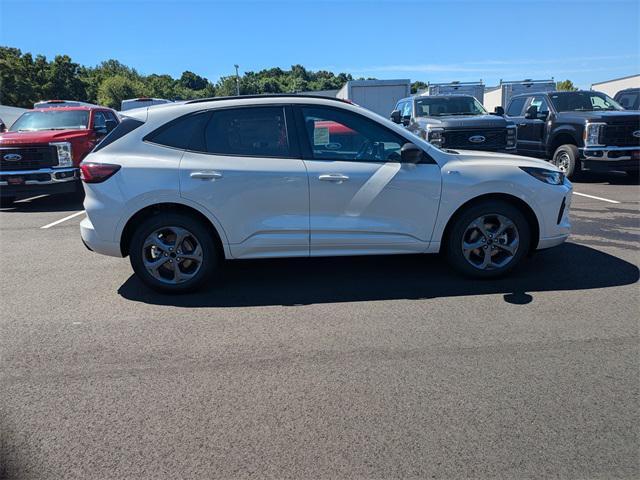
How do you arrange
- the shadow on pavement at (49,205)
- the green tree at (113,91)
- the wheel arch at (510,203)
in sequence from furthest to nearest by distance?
the green tree at (113,91) → the shadow on pavement at (49,205) → the wheel arch at (510,203)

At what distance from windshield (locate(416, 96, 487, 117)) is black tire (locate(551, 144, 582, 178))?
78.8 inches

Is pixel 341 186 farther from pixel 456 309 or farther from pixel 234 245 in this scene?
pixel 456 309

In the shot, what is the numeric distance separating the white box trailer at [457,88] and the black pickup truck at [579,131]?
8866mm

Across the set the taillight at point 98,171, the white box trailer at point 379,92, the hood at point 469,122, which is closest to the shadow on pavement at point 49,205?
the taillight at point 98,171

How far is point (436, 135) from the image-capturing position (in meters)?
10.5

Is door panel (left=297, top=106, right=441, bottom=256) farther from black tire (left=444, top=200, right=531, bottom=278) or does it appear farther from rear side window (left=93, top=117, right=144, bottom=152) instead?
rear side window (left=93, top=117, right=144, bottom=152)

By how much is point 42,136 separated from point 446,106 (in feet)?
29.4

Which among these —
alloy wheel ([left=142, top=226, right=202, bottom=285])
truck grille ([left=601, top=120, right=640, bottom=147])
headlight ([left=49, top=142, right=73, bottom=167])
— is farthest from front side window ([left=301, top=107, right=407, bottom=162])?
truck grille ([left=601, top=120, right=640, bottom=147])

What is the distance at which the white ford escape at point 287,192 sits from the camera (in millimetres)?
4758

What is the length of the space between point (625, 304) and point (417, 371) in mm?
2357

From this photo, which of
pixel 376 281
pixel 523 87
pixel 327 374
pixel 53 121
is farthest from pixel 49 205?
pixel 523 87

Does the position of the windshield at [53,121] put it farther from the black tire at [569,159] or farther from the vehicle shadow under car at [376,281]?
the black tire at [569,159]

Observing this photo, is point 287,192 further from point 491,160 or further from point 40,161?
point 40,161

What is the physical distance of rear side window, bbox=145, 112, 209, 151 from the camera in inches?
192
